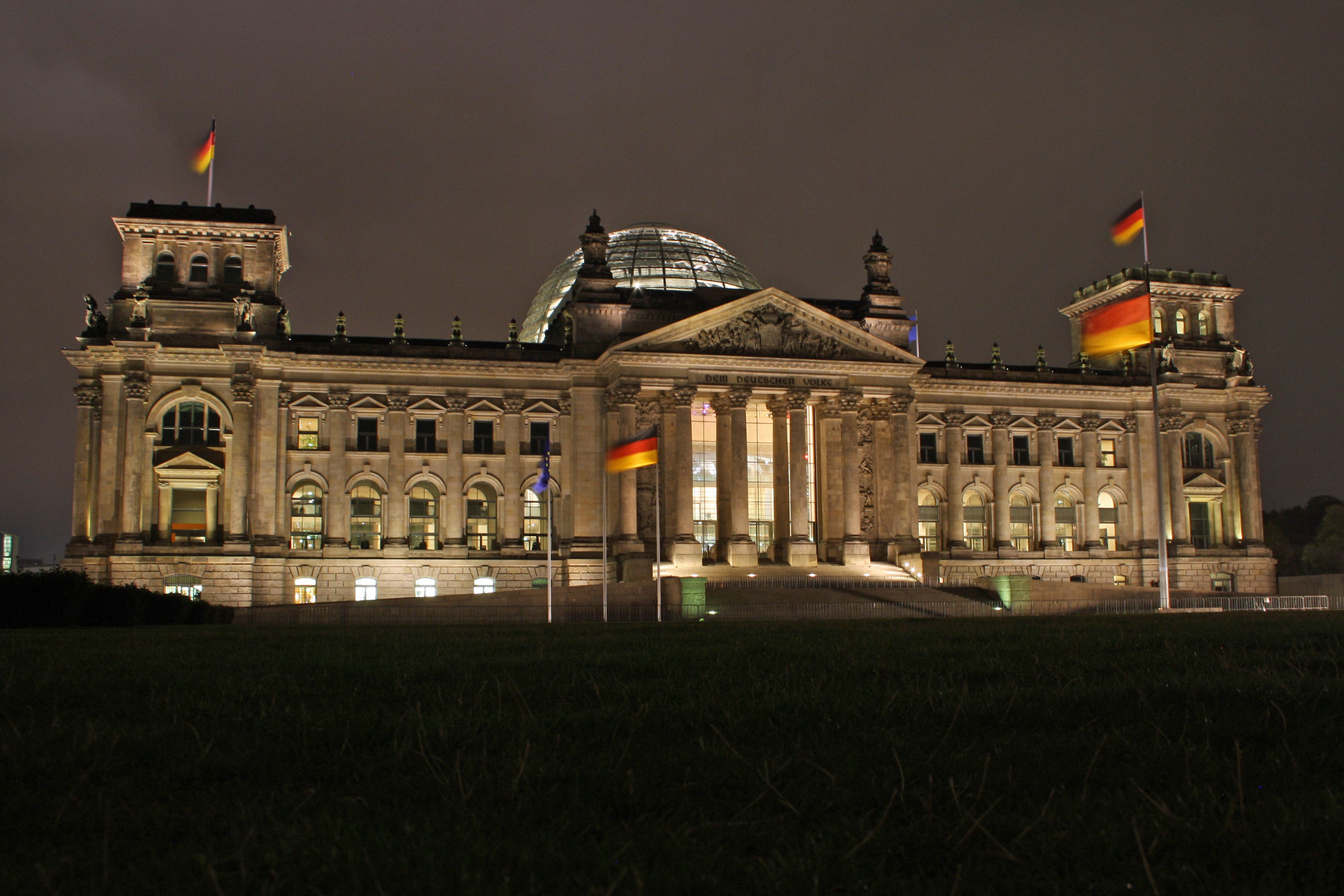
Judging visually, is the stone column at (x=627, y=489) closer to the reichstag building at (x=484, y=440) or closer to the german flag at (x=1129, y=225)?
the reichstag building at (x=484, y=440)

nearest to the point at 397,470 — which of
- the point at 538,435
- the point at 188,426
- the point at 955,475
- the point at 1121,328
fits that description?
the point at 538,435

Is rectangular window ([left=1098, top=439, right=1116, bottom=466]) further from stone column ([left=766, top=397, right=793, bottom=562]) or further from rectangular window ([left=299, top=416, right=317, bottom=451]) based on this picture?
rectangular window ([left=299, top=416, right=317, bottom=451])

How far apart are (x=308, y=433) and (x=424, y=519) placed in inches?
334

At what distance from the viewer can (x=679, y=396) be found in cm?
6744

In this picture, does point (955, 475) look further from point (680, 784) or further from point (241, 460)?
point (680, 784)

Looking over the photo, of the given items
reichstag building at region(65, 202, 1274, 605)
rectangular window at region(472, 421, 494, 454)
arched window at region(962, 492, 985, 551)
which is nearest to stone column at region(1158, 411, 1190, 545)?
reichstag building at region(65, 202, 1274, 605)

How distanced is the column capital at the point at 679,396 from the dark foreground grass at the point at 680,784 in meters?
56.3

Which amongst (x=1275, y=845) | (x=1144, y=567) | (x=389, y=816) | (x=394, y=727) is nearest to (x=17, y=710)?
(x=394, y=727)

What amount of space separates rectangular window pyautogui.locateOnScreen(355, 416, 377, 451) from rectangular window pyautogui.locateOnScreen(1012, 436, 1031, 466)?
42.2 m

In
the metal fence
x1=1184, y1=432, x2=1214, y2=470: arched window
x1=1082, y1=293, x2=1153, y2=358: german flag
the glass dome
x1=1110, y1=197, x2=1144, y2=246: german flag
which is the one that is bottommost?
the metal fence

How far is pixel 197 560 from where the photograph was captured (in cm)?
6494

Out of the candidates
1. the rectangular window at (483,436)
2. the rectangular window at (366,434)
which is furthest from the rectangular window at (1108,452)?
the rectangular window at (366,434)

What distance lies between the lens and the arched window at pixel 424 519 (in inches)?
2783

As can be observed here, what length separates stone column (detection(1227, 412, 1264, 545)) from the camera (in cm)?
8144
